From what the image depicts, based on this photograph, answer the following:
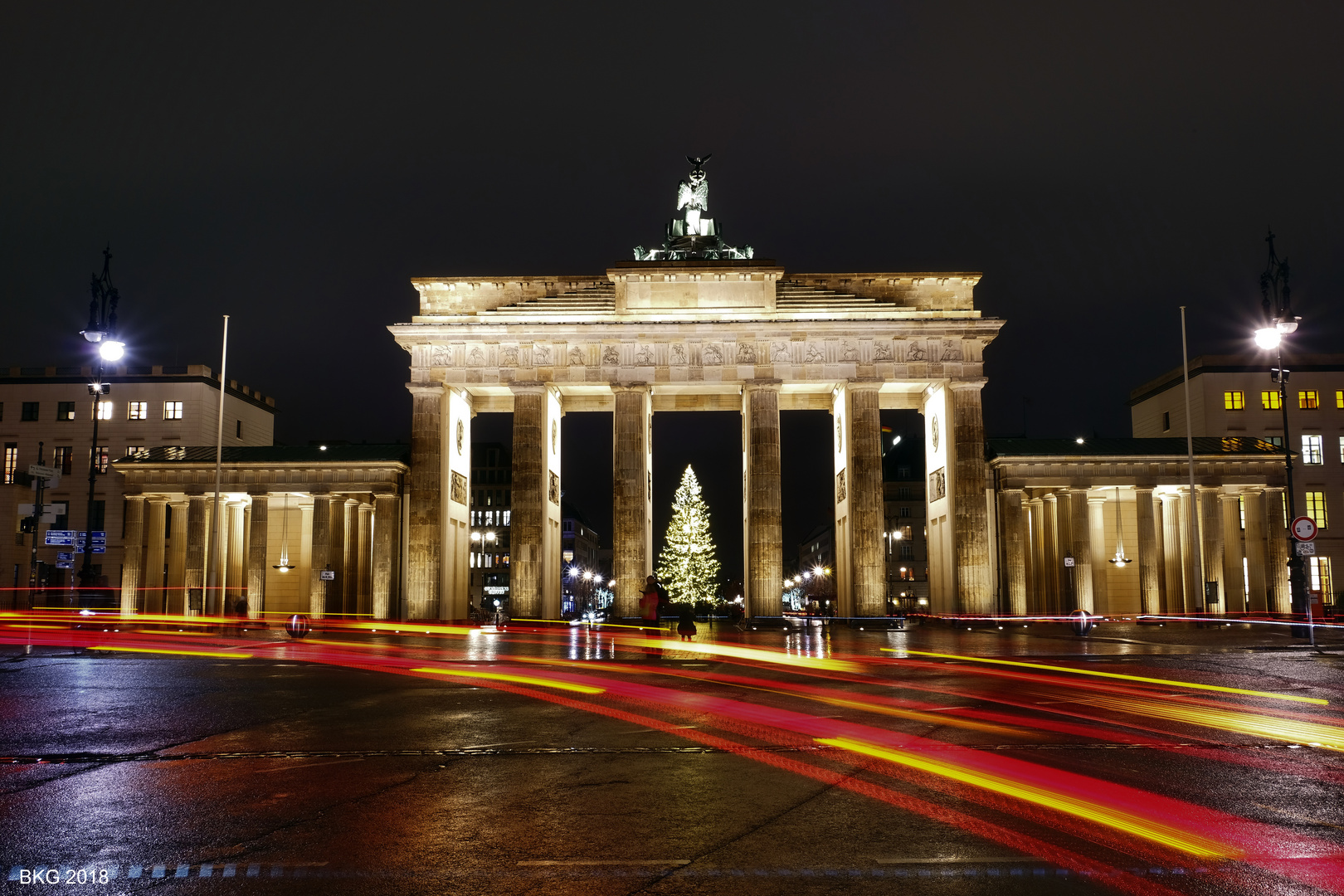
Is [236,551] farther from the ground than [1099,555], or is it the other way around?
[236,551]

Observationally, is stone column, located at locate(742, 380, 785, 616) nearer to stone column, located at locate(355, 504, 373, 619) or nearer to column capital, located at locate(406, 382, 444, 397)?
column capital, located at locate(406, 382, 444, 397)

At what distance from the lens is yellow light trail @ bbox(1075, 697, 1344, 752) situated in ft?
39.1

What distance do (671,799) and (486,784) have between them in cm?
175

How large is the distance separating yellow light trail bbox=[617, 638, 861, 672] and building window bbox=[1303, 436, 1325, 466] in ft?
191

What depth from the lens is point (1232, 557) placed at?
2264 inches

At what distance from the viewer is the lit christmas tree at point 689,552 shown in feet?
305

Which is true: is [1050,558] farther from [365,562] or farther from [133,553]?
[133,553]

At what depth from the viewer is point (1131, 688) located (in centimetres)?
1723

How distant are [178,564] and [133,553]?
2295 mm

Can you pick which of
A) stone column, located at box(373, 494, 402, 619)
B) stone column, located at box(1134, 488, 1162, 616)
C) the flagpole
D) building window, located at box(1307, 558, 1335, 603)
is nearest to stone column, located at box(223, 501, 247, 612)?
the flagpole

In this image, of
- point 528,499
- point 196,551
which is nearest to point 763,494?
point 528,499

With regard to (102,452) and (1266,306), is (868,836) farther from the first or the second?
(102,452)

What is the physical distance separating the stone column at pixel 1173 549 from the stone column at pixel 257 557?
47017mm

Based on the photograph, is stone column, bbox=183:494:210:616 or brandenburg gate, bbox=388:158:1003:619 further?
brandenburg gate, bbox=388:158:1003:619
